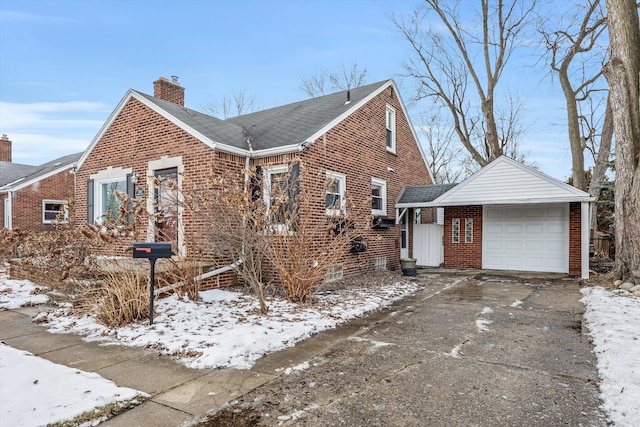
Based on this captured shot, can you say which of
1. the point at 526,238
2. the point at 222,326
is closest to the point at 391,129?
the point at 526,238

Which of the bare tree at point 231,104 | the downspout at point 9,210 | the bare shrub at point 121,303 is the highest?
the bare tree at point 231,104

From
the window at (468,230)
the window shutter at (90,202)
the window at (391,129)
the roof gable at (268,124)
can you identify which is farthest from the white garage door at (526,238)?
the window shutter at (90,202)

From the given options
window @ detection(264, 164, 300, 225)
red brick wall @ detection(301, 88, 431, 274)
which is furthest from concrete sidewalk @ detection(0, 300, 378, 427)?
red brick wall @ detection(301, 88, 431, 274)

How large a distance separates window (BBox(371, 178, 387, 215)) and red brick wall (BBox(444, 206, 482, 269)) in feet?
9.47

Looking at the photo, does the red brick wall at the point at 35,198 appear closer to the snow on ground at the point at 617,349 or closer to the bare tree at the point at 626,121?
the snow on ground at the point at 617,349

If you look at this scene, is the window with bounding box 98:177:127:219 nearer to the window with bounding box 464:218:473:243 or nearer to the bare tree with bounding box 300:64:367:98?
the window with bounding box 464:218:473:243

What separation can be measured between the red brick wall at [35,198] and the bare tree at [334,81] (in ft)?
55.1

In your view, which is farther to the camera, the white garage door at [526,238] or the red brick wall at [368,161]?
the white garage door at [526,238]

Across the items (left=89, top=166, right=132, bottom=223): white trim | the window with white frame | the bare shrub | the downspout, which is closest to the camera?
the bare shrub

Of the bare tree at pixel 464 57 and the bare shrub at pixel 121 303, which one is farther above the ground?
the bare tree at pixel 464 57

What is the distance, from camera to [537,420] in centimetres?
305

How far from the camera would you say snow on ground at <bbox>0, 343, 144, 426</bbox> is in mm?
3021

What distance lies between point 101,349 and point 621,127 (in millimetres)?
11897

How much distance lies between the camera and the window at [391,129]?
13078 millimetres
